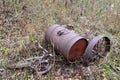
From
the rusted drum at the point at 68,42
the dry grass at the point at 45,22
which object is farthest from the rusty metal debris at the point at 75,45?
the dry grass at the point at 45,22

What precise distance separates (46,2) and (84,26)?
1.18m

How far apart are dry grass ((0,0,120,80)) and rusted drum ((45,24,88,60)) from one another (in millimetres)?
387

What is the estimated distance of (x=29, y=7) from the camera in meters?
4.48

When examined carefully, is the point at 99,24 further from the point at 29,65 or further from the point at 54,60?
the point at 29,65

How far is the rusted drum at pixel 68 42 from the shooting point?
294cm

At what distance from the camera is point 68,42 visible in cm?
295

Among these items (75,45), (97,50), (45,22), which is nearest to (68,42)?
(75,45)

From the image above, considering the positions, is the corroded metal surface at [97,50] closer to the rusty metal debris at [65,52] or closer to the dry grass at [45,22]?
the rusty metal debris at [65,52]

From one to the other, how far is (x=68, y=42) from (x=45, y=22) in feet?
4.21

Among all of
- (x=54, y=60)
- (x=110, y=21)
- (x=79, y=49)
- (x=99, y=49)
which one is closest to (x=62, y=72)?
(x=54, y=60)

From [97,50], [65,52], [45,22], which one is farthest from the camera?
[45,22]

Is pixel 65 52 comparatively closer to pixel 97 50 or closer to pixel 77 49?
pixel 77 49

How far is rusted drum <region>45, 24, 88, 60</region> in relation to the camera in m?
2.94

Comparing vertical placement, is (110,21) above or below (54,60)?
above
